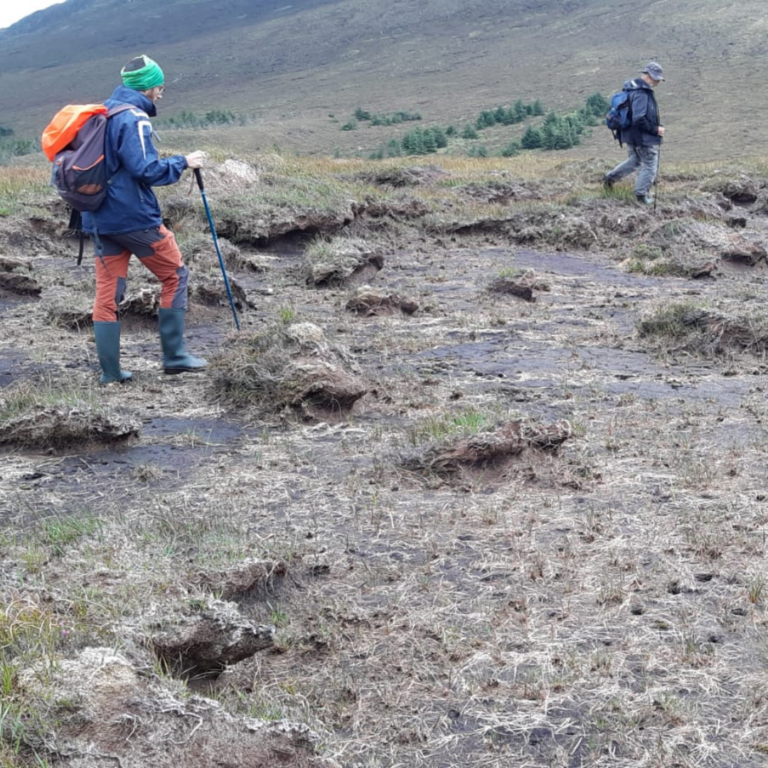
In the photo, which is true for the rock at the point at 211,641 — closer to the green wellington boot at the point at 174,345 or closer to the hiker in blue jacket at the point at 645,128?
the green wellington boot at the point at 174,345

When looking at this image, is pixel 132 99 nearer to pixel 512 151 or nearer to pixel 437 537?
pixel 437 537

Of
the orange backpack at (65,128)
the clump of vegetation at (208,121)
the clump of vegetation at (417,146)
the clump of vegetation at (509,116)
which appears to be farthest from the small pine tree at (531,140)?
the orange backpack at (65,128)

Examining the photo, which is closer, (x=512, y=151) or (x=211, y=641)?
→ (x=211, y=641)

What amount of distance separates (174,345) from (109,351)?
454 millimetres

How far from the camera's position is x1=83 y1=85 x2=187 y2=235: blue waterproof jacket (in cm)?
559

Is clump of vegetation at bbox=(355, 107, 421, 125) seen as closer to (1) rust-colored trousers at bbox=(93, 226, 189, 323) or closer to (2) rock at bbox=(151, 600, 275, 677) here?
(1) rust-colored trousers at bbox=(93, 226, 189, 323)

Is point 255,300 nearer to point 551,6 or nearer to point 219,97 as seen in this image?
point 219,97

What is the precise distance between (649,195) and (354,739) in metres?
11.7

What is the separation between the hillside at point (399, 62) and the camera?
129ft

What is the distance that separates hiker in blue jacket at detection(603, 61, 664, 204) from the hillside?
11455 mm

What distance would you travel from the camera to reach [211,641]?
9.41 ft

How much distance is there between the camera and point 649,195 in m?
13.3

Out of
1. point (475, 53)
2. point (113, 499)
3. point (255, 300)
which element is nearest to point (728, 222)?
point (255, 300)

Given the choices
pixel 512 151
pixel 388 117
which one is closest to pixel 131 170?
pixel 512 151
